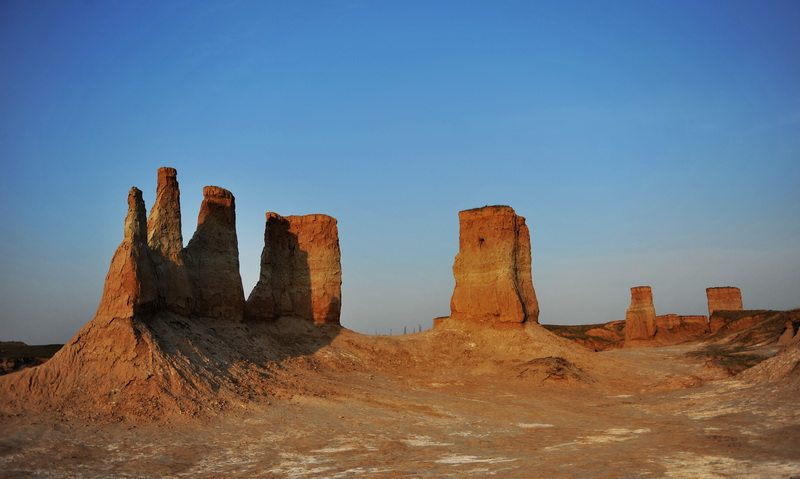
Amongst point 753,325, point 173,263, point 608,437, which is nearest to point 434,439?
point 608,437

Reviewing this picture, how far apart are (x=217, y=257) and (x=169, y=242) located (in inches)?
142

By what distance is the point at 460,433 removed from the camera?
1578cm

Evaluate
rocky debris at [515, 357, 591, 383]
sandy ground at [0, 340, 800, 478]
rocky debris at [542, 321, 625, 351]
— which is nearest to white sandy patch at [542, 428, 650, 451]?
sandy ground at [0, 340, 800, 478]

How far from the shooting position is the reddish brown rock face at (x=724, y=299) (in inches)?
2258

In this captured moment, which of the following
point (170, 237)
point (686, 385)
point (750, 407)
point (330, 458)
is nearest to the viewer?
point (330, 458)

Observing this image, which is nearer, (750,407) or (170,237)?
(750,407)

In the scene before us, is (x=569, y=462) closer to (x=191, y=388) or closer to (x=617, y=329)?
(x=191, y=388)

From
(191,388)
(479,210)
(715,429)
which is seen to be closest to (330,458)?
(191,388)

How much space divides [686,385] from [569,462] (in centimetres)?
1412

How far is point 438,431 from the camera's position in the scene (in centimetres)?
1597

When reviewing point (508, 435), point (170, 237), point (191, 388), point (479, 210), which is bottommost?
point (508, 435)

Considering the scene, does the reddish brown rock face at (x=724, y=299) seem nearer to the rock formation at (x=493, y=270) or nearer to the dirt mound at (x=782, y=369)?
the rock formation at (x=493, y=270)

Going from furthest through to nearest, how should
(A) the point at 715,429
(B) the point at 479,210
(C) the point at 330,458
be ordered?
(B) the point at 479,210 < (A) the point at 715,429 < (C) the point at 330,458

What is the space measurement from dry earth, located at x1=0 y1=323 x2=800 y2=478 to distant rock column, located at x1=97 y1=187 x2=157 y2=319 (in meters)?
3.54
